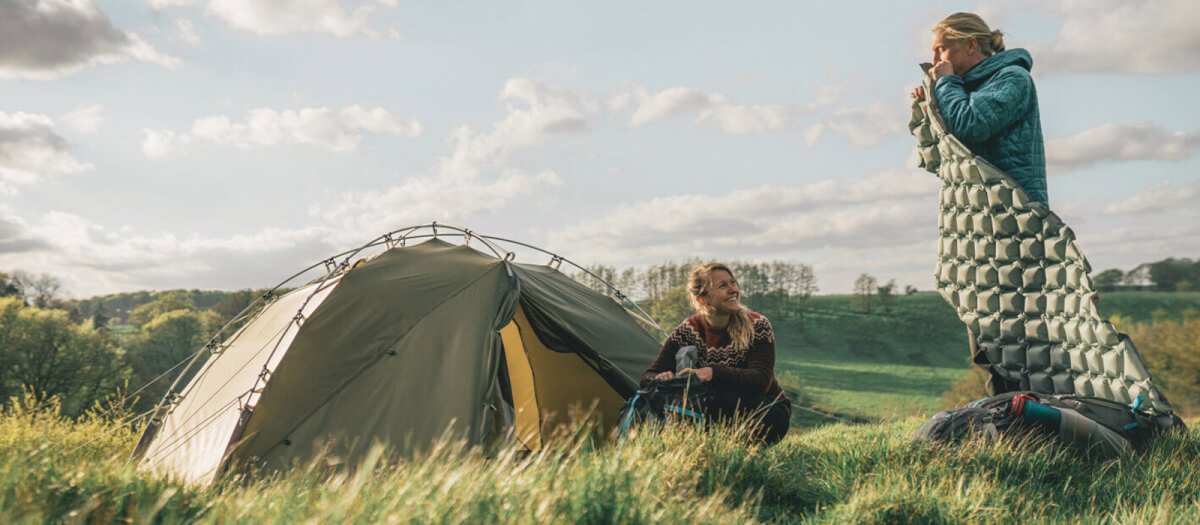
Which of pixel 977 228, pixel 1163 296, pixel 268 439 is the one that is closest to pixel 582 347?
pixel 268 439

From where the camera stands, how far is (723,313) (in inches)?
168

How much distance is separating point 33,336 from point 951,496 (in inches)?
1225

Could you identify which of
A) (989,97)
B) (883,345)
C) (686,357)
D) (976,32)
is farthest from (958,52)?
(883,345)

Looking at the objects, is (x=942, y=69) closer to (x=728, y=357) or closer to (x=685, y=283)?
(x=728, y=357)

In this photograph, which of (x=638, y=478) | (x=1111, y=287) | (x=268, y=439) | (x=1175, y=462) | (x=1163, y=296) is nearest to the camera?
(x=638, y=478)

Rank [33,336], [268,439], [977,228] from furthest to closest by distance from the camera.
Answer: [33,336] → [268,439] → [977,228]

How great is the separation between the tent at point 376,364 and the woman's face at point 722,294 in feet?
3.53

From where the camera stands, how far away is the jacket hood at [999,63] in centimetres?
407

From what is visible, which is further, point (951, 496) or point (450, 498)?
point (951, 496)

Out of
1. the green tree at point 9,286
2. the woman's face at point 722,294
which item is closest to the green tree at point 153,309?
the green tree at point 9,286

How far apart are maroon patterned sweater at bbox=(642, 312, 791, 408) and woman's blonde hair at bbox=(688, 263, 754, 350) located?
0.04 metres

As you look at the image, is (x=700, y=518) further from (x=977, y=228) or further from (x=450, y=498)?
(x=977, y=228)

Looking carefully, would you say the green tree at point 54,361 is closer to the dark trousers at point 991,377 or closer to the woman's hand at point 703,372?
the woman's hand at point 703,372

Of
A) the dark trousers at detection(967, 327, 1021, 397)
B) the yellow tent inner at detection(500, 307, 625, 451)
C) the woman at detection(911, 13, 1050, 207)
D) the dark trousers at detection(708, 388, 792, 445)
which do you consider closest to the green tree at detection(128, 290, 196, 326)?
the yellow tent inner at detection(500, 307, 625, 451)
